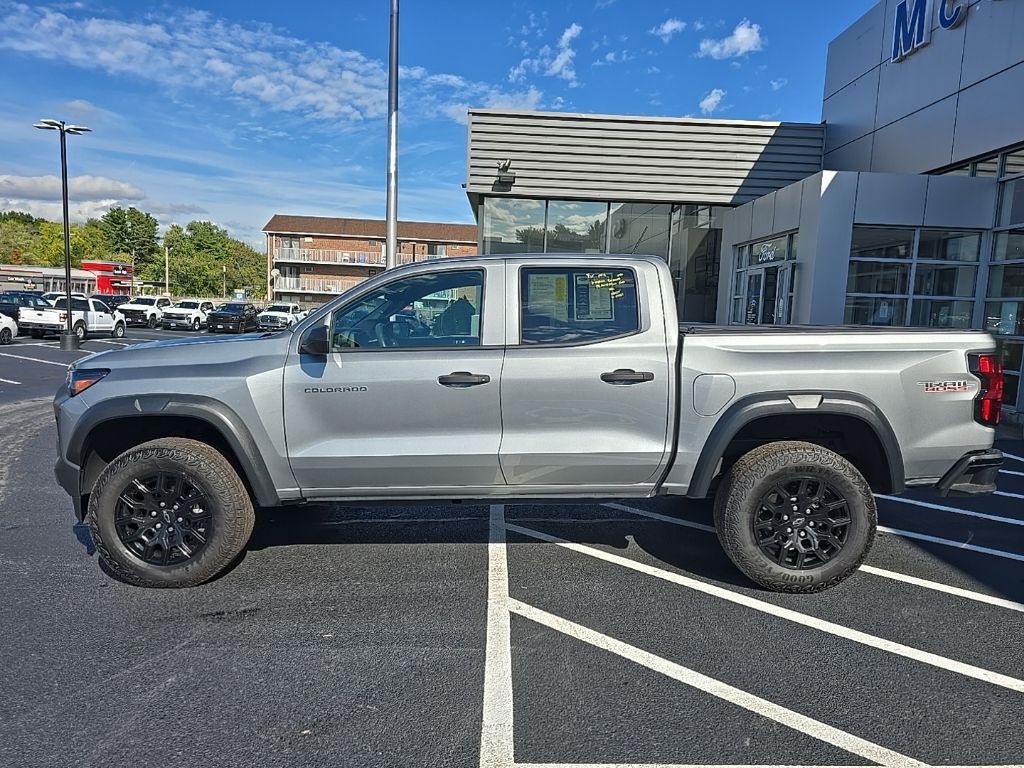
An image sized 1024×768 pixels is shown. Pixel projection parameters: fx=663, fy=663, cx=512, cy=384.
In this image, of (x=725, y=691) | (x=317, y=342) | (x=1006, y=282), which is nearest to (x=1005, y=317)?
(x=1006, y=282)

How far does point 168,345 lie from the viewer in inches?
158

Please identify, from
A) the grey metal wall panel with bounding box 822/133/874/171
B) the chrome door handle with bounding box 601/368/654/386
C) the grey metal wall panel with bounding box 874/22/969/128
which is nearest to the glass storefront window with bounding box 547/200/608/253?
the grey metal wall panel with bounding box 822/133/874/171

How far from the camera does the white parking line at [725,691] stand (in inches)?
99.1

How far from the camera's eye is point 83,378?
381 cm

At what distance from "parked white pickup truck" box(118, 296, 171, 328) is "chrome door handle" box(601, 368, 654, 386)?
3841 centimetres

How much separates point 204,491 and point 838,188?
34.2ft

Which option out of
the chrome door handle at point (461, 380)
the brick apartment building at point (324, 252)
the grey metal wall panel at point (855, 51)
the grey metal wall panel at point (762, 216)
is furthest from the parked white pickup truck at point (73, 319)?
the brick apartment building at point (324, 252)

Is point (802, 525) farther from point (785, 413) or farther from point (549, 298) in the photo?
point (549, 298)

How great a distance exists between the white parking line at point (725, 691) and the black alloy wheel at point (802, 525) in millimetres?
1123

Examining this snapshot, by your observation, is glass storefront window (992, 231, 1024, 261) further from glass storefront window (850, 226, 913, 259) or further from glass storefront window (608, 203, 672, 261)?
glass storefront window (608, 203, 672, 261)

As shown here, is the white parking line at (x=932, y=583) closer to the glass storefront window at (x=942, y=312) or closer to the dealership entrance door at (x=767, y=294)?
the glass storefront window at (x=942, y=312)

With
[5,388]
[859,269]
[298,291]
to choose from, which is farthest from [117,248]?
[859,269]

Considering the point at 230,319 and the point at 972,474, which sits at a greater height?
the point at 972,474

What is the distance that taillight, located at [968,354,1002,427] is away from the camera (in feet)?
12.5
